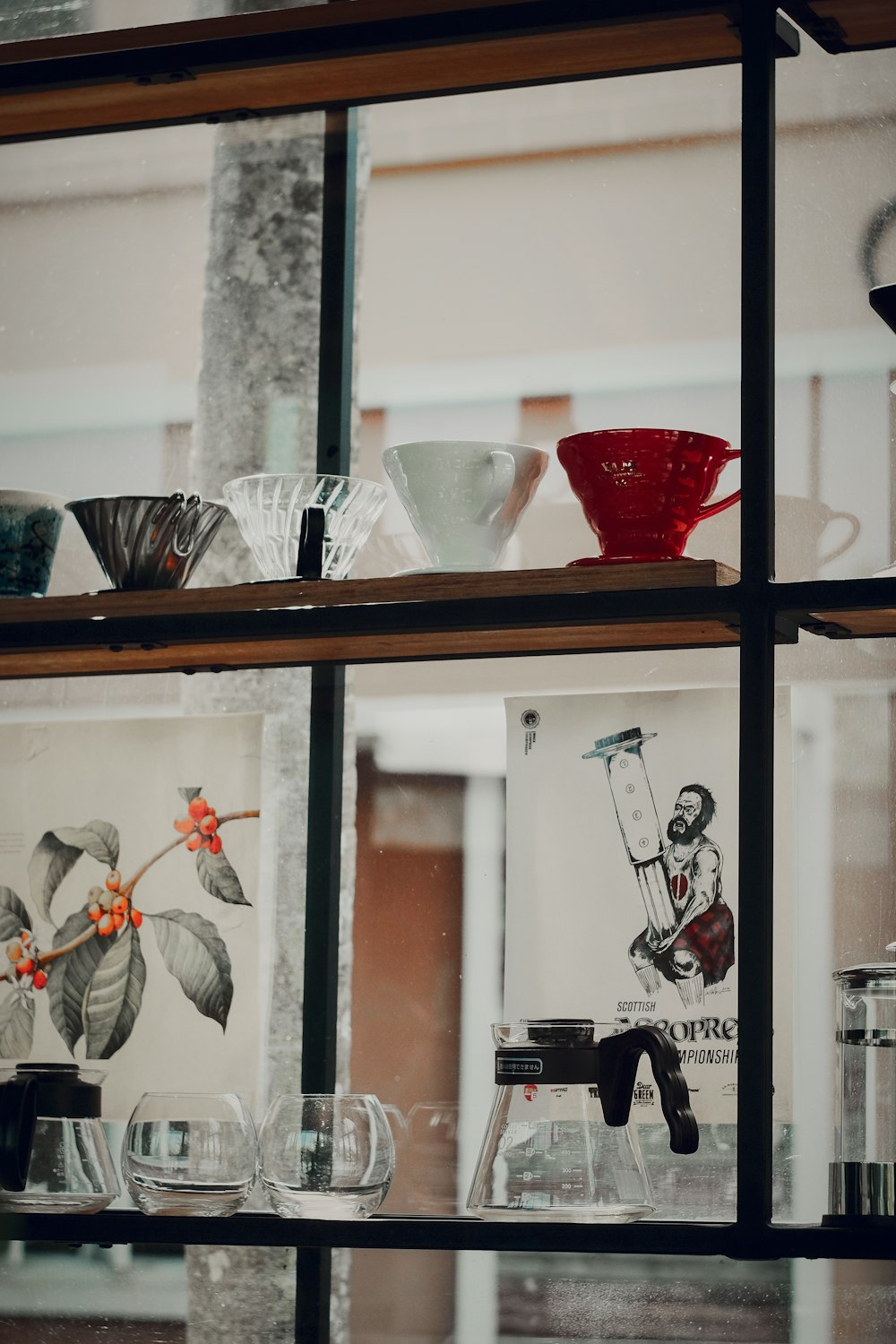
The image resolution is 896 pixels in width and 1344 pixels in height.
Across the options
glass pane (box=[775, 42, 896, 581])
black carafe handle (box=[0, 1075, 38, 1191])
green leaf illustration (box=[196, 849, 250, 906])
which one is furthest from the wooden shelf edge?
black carafe handle (box=[0, 1075, 38, 1191])

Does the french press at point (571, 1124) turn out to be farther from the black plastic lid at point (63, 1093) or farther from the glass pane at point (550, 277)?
the glass pane at point (550, 277)

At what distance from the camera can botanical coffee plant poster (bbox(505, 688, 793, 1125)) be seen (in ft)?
5.34

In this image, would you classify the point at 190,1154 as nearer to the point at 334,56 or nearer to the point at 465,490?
the point at 465,490

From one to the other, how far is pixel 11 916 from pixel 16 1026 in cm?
12

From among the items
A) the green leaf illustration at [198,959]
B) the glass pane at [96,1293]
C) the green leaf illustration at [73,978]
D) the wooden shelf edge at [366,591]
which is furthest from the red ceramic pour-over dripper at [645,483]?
the glass pane at [96,1293]

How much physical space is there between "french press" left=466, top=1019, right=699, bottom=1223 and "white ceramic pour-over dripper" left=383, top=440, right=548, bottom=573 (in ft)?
1.41

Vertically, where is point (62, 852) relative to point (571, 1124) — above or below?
above

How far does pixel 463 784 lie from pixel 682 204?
0.63 meters

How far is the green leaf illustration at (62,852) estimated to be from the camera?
183 cm

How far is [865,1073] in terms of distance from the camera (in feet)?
4.80


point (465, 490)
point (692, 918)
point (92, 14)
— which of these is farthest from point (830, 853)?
point (92, 14)

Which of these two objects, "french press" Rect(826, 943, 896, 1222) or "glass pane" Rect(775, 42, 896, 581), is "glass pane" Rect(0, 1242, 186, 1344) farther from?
"glass pane" Rect(775, 42, 896, 581)

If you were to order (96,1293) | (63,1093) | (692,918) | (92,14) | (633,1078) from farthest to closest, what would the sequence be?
1. (92,14)
2. (96,1293)
3. (692,918)
4. (63,1093)
5. (633,1078)

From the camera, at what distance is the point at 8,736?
1882mm
